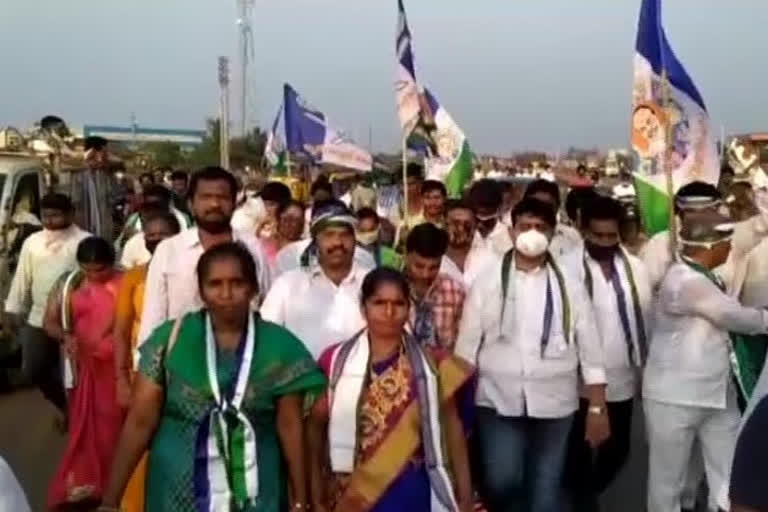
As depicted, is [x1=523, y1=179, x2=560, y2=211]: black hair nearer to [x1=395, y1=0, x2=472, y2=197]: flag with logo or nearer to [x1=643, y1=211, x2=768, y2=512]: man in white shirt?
[x1=643, y1=211, x2=768, y2=512]: man in white shirt

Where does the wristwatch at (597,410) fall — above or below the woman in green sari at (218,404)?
below

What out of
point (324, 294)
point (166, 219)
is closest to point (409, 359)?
point (324, 294)

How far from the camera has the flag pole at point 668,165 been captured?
6340 mm

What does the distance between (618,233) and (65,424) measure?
12.4ft

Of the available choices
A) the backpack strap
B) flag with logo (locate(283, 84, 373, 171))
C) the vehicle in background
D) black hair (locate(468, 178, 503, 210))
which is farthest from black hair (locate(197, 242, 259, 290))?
flag with logo (locate(283, 84, 373, 171))

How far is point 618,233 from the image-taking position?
6.21 meters

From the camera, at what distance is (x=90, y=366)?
647 cm

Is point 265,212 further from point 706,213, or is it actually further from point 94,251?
point 706,213

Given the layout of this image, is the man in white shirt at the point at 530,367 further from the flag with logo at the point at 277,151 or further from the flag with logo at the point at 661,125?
the flag with logo at the point at 277,151

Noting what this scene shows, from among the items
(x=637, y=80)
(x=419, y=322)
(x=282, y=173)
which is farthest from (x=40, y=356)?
(x=282, y=173)

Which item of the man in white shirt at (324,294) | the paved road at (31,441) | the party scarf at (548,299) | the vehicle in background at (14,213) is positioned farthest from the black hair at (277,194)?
the party scarf at (548,299)

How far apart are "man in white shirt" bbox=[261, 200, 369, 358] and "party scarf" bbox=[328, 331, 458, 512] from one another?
2.09 feet

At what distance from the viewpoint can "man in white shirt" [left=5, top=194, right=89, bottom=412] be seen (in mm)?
8336

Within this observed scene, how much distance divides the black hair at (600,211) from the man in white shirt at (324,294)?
1.26m
